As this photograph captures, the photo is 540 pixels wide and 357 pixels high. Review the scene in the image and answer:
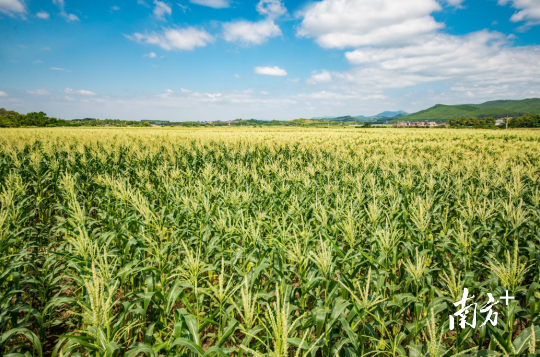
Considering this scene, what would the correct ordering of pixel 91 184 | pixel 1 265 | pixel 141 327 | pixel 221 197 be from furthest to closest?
pixel 91 184, pixel 221 197, pixel 1 265, pixel 141 327

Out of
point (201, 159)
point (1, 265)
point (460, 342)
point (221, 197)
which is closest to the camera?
point (460, 342)

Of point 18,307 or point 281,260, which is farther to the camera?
point 281,260

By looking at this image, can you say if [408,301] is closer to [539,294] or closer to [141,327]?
[539,294]

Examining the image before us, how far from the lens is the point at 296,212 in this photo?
5.09 meters

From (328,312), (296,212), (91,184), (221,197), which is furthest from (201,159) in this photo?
(328,312)

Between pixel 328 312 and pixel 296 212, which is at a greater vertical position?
pixel 296 212

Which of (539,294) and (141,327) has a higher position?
(539,294)

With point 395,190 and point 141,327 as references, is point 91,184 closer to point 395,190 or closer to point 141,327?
point 141,327

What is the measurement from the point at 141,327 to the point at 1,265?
8.86 ft

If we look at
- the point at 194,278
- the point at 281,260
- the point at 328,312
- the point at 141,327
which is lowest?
the point at 141,327

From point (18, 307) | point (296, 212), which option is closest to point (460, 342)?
point (296, 212)

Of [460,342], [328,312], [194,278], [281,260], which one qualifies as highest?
[194,278]

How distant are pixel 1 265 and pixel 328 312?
198 inches

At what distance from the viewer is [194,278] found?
2.45 metres
